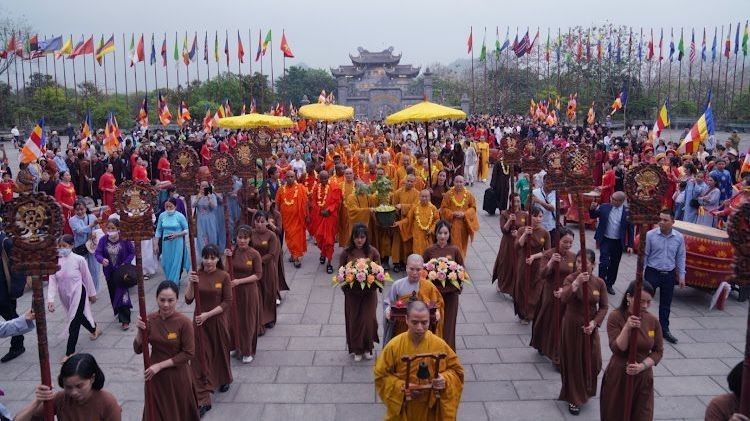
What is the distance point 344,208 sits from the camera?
11039 millimetres

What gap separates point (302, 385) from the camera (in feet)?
20.2

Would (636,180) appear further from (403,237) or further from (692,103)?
(692,103)

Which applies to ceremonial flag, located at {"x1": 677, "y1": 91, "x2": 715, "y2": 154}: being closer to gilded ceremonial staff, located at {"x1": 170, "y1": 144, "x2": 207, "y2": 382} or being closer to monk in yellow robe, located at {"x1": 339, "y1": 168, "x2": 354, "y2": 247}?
monk in yellow robe, located at {"x1": 339, "y1": 168, "x2": 354, "y2": 247}

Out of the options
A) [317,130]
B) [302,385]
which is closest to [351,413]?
[302,385]

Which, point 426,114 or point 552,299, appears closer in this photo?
point 552,299

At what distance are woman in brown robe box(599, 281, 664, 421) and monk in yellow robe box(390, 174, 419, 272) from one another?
5494mm

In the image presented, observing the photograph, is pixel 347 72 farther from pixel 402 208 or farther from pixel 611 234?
pixel 611 234

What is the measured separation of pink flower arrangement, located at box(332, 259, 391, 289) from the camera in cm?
641

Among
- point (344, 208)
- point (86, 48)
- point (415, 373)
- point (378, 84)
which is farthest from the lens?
point (378, 84)

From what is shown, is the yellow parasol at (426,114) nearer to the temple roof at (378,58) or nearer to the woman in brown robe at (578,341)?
the woman in brown robe at (578,341)

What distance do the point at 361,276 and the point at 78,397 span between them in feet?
10.8

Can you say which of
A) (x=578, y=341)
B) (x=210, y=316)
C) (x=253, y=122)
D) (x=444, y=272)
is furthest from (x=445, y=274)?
(x=253, y=122)

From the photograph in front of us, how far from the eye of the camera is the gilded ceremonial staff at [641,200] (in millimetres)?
4352

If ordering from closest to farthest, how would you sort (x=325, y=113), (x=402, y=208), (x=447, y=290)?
(x=447, y=290) → (x=402, y=208) → (x=325, y=113)
